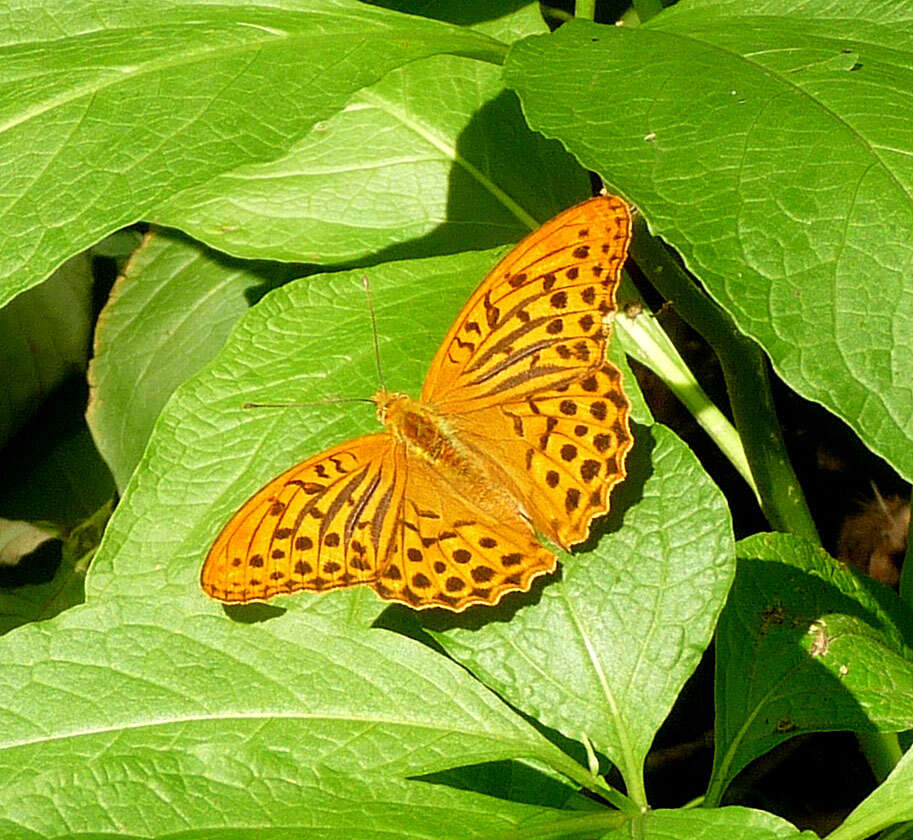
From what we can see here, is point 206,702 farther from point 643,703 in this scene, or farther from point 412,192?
point 412,192

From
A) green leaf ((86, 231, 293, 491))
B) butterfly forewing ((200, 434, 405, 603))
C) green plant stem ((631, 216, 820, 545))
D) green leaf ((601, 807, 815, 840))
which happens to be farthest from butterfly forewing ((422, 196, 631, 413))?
green leaf ((86, 231, 293, 491))

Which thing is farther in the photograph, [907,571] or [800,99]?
[907,571]

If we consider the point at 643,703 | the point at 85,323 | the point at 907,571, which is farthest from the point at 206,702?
the point at 85,323

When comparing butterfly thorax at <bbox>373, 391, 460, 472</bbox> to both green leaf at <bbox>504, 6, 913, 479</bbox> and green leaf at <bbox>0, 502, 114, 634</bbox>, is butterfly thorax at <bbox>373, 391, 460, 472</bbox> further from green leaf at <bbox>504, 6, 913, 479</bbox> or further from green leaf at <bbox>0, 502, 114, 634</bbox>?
green leaf at <bbox>0, 502, 114, 634</bbox>

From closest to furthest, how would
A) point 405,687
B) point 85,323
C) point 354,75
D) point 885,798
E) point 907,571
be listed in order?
point 885,798 < point 405,687 < point 354,75 < point 907,571 < point 85,323

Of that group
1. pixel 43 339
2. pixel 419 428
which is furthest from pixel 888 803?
pixel 43 339

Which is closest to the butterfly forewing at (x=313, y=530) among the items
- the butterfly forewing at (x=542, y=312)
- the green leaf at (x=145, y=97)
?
the butterfly forewing at (x=542, y=312)

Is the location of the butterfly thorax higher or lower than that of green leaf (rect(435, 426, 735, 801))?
higher
